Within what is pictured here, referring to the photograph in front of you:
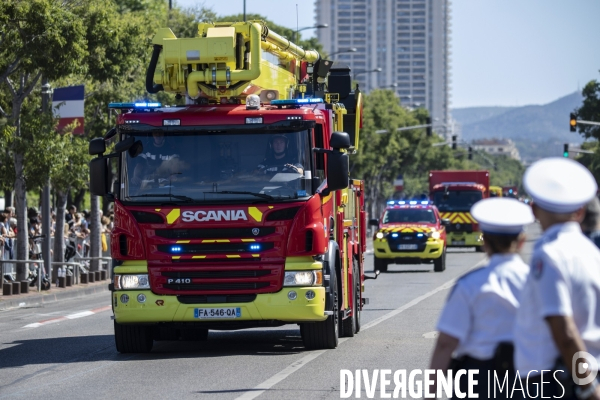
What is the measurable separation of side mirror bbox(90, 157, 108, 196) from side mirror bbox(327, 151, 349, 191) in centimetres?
242

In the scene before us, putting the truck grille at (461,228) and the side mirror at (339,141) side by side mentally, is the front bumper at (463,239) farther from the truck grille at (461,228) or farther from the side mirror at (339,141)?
the side mirror at (339,141)

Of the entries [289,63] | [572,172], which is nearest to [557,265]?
[572,172]

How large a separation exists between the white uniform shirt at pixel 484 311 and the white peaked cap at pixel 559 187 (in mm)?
460

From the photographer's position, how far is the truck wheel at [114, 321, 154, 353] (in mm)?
14055

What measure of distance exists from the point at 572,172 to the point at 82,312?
1788 centimetres

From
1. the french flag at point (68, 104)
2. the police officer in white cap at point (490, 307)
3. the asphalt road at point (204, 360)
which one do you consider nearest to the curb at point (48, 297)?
the french flag at point (68, 104)

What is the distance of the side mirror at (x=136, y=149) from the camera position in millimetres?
13711

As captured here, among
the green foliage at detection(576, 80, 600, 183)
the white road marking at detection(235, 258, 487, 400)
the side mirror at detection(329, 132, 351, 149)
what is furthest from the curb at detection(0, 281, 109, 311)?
the green foliage at detection(576, 80, 600, 183)

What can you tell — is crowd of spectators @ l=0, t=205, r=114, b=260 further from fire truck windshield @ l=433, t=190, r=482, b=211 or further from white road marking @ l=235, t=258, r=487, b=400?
fire truck windshield @ l=433, t=190, r=482, b=211

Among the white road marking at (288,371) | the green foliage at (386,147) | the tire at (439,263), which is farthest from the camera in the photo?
the green foliage at (386,147)

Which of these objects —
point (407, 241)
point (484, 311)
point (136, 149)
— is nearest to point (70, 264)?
point (407, 241)

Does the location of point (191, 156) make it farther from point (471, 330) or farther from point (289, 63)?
point (471, 330)

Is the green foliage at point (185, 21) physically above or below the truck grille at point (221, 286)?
above

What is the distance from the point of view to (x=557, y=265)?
186 inches
